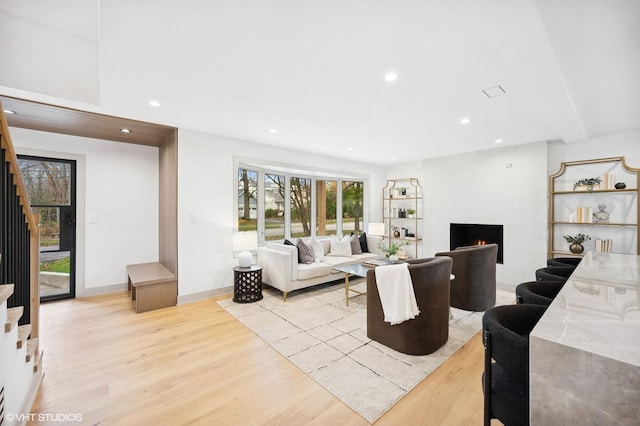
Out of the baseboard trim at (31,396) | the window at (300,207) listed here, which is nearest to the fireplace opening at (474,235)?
the window at (300,207)

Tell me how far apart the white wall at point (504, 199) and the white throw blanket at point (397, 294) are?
3.41 meters

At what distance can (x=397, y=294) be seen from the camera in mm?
2514

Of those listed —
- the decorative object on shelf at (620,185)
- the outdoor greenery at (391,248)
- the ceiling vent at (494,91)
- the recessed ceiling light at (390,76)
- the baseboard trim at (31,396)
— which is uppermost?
the recessed ceiling light at (390,76)

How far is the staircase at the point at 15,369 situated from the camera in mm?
1511

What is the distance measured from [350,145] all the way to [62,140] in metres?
4.50

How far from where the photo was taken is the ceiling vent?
2605 millimetres

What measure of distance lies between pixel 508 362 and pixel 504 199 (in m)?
4.69

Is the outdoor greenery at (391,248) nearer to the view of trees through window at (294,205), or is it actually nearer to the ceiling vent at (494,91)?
the view of trees through window at (294,205)

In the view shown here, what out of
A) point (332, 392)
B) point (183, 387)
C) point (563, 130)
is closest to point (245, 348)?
point (183, 387)

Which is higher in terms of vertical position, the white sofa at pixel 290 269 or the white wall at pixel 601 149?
the white wall at pixel 601 149

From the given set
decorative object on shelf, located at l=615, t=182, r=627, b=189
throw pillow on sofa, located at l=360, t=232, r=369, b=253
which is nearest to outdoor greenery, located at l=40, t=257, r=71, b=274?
throw pillow on sofa, located at l=360, t=232, r=369, b=253

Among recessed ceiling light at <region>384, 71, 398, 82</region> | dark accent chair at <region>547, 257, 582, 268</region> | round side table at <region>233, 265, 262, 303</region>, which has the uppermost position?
recessed ceiling light at <region>384, 71, 398, 82</region>

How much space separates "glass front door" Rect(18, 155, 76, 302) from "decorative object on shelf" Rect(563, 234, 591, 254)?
7713mm

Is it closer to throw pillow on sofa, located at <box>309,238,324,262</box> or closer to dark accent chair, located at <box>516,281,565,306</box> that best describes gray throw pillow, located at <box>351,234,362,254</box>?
throw pillow on sofa, located at <box>309,238,324,262</box>
